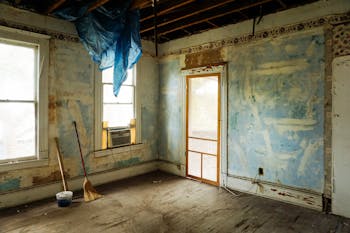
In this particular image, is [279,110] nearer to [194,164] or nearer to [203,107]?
[203,107]

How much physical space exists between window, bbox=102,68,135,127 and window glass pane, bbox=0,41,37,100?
3.97 ft

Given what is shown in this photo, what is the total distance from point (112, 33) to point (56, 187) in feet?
8.80

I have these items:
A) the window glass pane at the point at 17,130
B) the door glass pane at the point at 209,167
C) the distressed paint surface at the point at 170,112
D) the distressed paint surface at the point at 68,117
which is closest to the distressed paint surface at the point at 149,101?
the distressed paint surface at the point at 170,112

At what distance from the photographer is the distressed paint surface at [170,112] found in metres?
5.12

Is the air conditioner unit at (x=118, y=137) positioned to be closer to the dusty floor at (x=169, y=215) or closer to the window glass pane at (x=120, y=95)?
the window glass pane at (x=120, y=95)

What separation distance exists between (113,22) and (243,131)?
2.79 meters

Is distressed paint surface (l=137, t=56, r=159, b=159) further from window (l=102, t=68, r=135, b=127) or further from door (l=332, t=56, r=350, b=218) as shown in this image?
door (l=332, t=56, r=350, b=218)

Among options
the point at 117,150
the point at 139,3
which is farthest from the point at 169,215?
the point at 139,3

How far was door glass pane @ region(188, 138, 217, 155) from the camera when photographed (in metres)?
4.59

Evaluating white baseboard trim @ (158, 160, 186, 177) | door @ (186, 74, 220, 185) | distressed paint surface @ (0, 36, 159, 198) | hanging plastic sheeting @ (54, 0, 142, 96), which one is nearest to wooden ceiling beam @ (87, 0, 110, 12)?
hanging plastic sheeting @ (54, 0, 142, 96)

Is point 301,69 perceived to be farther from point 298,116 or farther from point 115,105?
point 115,105

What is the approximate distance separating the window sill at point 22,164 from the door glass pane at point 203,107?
2760 mm

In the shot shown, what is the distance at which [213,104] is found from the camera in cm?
461

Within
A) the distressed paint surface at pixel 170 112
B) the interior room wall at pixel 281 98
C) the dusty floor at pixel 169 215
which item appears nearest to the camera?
the dusty floor at pixel 169 215
